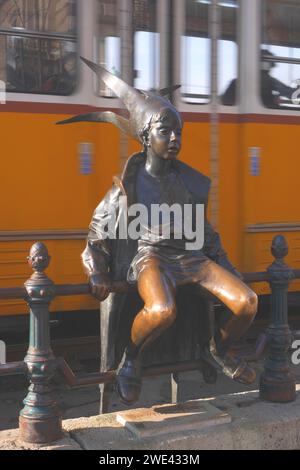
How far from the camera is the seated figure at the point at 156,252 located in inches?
120

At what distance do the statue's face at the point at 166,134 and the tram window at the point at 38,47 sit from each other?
1.75m

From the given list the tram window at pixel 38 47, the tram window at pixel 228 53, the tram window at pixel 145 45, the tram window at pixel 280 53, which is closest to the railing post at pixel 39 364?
the tram window at pixel 38 47

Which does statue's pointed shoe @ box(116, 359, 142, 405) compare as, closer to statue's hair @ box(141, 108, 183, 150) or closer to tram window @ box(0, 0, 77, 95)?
statue's hair @ box(141, 108, 183, 150)

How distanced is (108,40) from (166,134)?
195 centimetres

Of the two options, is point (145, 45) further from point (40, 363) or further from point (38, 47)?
point (40, 363)

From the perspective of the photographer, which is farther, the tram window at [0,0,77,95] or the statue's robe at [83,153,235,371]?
the tram window at [0,0,77,95]

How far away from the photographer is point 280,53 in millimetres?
5285

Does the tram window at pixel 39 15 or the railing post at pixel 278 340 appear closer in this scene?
the railing post at pixel 278 340

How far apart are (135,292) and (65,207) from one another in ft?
5.29

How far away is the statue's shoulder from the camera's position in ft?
10.9

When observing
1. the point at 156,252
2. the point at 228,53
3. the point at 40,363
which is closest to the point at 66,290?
the point at 40,363

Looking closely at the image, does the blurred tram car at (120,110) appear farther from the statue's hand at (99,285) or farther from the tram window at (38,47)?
the statue's hand at (99,285)

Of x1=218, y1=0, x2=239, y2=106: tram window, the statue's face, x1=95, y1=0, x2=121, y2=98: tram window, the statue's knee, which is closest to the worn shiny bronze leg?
the statue's knee

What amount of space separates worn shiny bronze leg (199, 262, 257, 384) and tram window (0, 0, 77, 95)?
7.28 feet
